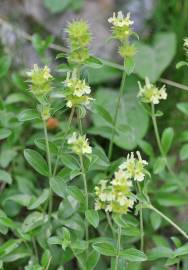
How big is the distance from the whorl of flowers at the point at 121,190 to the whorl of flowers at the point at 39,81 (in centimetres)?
22

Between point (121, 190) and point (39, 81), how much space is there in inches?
10.7

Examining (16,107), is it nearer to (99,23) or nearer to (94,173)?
(94,173)

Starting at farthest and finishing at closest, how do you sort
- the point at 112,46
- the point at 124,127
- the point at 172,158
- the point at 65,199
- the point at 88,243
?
the point at 112,46
the point at 172,158
the point at 124,127
the point at 65,199
the point at 88,243

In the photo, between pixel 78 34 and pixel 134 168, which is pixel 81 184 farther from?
pixel 78 34

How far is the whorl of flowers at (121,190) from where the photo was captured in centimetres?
111

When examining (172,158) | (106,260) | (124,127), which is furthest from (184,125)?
(106,260)

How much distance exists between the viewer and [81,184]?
162cm

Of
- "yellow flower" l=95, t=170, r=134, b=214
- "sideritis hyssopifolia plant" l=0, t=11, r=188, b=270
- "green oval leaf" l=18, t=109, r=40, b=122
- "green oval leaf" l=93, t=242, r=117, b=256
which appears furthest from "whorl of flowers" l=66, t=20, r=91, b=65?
"green oval leaf" l=93, t=242, r=117, b=256

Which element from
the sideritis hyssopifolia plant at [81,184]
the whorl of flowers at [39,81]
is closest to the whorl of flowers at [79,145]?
the sideritis hyssopifolia plant at [81,184]

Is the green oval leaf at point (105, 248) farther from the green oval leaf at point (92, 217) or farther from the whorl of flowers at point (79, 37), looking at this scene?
the whorl of flowers at point (79, 37)

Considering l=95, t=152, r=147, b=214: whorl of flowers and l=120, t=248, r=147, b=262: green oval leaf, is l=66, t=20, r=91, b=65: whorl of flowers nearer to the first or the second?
l=95, t=152, r=147, b=214: whorl of flowers

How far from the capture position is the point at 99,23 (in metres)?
2.38

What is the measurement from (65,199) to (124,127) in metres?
0.25

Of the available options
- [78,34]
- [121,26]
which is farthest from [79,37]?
[121,26]
